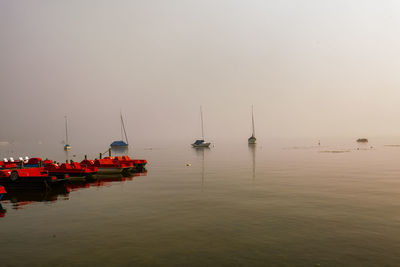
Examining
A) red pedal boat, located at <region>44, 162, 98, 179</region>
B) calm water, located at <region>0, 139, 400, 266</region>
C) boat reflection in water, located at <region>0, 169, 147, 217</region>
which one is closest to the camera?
calm water, located at <region>0, 139, 400, 266</region>

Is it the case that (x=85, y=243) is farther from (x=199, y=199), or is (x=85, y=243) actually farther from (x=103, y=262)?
(x=199, y=199)

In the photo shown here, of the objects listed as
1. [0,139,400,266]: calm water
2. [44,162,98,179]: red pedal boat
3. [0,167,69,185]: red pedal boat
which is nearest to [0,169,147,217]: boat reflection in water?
[0,139,400,266]: calm water

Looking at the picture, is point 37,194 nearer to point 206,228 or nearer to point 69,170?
point 69,170

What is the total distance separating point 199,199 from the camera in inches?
995

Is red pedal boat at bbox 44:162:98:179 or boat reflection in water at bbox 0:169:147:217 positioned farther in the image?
red pedal boat at bbox 44:162:98:179

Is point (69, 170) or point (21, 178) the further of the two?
point (69, 170)

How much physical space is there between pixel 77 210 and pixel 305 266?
16678 mm

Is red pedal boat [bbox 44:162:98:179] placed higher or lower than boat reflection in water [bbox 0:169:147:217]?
higher

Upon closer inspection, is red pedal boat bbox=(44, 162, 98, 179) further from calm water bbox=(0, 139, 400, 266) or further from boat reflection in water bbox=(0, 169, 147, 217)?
calm water bbox=(0, 139, 400, 266)

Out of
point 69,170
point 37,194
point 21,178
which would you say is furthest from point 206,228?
point 69,170

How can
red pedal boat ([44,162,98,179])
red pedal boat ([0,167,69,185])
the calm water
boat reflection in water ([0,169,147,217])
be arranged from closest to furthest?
the calm water → boat reflection in water ([0,169,147,217]) → red pedal boat ([0,167,69,185]) → red pedal boat ([44,162,98,179])

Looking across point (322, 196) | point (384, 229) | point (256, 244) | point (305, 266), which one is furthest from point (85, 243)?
point (322, 196)

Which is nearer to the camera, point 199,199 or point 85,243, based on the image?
point 85,243

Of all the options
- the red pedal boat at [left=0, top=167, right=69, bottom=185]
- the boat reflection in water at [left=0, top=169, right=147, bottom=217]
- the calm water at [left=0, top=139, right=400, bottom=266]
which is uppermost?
the red pedal boat at [left=0, top=167, right=69, bottom=185]
